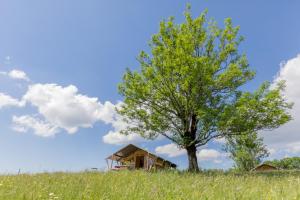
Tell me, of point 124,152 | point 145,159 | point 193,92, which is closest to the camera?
point 193,92

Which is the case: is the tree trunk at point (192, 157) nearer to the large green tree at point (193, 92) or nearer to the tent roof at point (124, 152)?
the large green tree at point (193, 92)

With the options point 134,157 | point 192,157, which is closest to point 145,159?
point 134,157

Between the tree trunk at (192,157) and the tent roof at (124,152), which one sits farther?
the tent roof at (124,152)

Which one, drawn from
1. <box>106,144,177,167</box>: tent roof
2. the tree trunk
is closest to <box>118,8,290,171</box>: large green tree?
the tree trunk

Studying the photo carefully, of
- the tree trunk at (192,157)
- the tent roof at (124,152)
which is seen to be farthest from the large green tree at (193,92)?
the tent roof at (124,152)

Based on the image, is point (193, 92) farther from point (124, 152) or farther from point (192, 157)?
point (124, 152)

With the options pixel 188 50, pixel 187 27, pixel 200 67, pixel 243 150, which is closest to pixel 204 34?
pixel 187 27

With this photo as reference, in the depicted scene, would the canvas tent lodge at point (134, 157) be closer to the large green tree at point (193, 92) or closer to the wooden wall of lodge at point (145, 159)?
the wooden wall of lodge at point (145, 159)

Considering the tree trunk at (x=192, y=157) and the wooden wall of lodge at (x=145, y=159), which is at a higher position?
the wooden wall of lodge at (x=145, y=159)

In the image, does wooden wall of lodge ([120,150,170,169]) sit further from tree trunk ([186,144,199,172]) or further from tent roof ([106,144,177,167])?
tree trunk ([186,144,199,172])

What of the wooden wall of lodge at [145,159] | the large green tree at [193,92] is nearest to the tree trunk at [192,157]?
the large green tree at [193,92]

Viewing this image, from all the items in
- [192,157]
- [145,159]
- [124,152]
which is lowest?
[192,157]

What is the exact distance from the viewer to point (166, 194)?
24.0ft

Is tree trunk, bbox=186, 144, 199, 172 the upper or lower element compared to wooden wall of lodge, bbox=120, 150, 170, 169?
lower
